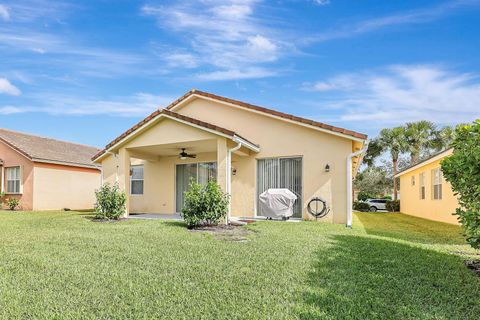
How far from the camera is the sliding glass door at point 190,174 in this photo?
610 inches

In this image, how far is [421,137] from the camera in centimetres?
3103

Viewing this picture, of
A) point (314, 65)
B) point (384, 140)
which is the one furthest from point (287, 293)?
point (384, 140)

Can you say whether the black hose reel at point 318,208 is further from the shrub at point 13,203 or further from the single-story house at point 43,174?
the shrub at point 13,203

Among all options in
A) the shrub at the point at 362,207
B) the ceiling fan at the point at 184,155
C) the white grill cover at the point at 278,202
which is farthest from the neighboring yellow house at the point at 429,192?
the ceiling fan at the point at 184,155

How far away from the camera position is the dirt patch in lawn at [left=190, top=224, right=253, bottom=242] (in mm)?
8348

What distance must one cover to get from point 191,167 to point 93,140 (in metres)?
17.2

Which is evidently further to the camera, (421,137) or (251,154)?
(421,137)

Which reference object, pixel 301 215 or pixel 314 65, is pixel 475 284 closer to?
pixel 301 215

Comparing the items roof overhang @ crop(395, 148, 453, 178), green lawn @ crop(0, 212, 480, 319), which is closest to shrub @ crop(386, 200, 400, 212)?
roof overhang @ crop(395, 148, 453, 178)

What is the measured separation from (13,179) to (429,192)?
Result: 26.3 meters

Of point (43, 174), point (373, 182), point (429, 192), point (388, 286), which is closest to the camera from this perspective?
point (388, 286)

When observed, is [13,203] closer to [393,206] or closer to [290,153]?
[290,153]

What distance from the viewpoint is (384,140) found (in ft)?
109

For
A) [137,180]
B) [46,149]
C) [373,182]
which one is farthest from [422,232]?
[373,182]
